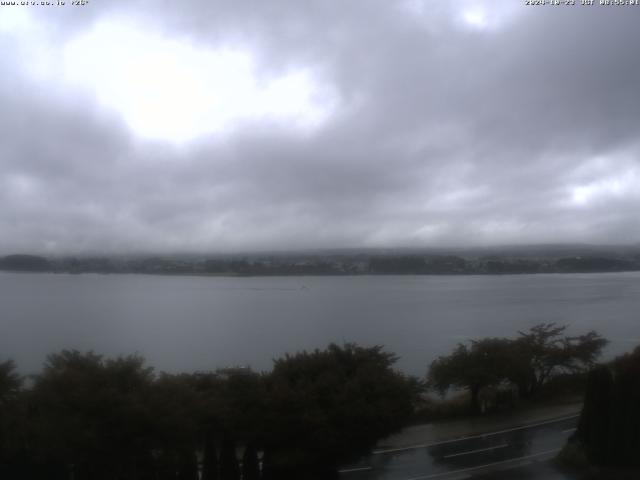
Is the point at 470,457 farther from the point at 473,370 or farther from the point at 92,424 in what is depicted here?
the point at 92,424

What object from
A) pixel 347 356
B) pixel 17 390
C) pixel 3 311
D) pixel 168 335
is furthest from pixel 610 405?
pixel 3 311

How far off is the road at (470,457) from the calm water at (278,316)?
16371mm

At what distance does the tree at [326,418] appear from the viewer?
12781 millimetres

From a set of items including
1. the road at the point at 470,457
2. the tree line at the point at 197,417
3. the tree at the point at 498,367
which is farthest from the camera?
the tree at the point at 498,367

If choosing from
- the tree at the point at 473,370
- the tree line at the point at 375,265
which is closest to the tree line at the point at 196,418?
the tree at the point at 473,370

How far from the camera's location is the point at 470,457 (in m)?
15.7

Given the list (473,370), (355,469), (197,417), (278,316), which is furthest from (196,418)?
(278,316)

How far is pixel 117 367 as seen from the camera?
39.4ft

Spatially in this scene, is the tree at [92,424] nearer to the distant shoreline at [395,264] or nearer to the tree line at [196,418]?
the tree line at [196,418]

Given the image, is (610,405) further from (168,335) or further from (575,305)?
(575,305)

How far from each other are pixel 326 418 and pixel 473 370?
492 inches

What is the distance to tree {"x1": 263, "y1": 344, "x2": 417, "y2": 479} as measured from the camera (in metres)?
12.8

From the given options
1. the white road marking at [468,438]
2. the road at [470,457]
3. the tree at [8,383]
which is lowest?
the white road marking at [468,438]

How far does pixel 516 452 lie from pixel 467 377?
26.1ft
